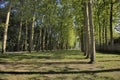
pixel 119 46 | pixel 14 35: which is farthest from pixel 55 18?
pixel 14 35

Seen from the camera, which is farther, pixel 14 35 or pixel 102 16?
pixel 14 35

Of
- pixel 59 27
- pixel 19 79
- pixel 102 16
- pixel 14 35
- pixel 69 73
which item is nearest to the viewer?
pixel 19 79

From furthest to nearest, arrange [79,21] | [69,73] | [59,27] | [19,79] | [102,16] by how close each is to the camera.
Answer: [59,27] → [102,16] → [79,21] → [69,73] → [19,79]

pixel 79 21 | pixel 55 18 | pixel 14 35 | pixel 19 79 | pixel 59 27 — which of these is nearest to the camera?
pixel 19 79

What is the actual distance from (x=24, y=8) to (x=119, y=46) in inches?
632

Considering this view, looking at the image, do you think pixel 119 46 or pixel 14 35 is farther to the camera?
pixel 14 35

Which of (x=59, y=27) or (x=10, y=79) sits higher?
(x=59, y=27)

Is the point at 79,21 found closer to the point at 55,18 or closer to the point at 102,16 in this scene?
the point at 102,16

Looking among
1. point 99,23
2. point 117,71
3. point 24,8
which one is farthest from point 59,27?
point 117,71

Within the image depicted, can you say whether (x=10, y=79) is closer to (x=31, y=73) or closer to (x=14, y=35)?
(x=31, y=73)

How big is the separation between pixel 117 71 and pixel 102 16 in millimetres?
32389

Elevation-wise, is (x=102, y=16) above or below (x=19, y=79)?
above

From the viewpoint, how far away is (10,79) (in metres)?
13.4

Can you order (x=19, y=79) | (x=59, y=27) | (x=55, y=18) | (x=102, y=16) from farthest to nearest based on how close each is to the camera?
(x=59, y=27) < (x=55, y=18) < (x=102, y=16) < (x=19, y=79)
